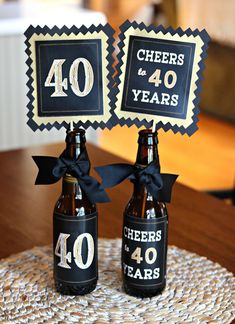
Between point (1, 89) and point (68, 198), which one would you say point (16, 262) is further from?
point (1, 89)

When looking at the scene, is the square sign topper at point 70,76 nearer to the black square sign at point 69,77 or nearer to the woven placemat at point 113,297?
the black square sign at point 69,77

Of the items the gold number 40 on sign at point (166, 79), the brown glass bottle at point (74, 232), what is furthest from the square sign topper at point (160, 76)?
the brown glass bottle at point (74, 232)

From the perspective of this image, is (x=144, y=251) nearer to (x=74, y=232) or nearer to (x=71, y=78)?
(x=74, y=232)

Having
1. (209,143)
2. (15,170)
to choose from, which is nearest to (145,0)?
(209,143)

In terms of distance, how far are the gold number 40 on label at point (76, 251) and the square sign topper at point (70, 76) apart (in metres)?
0.17

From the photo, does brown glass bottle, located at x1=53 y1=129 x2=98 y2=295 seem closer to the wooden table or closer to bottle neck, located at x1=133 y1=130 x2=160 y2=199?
bottle neck, located at x1=133 y1=130 x2=160 y2=199

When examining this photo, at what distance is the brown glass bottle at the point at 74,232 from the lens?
1048mm

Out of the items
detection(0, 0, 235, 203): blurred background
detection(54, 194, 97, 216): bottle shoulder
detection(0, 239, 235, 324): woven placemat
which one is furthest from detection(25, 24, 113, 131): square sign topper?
detection(0, 0, 235, 203): blurred background

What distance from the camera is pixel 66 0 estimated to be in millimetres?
5648

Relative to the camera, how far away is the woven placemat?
106cm

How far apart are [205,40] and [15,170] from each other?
0.81m

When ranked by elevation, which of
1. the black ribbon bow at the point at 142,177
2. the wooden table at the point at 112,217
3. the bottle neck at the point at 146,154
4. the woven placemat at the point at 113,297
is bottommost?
the woven placemat at the point at 113,297

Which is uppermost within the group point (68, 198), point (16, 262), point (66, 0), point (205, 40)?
point (66, 0)

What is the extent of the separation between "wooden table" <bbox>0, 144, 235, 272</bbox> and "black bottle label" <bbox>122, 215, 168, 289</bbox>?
21 cm
